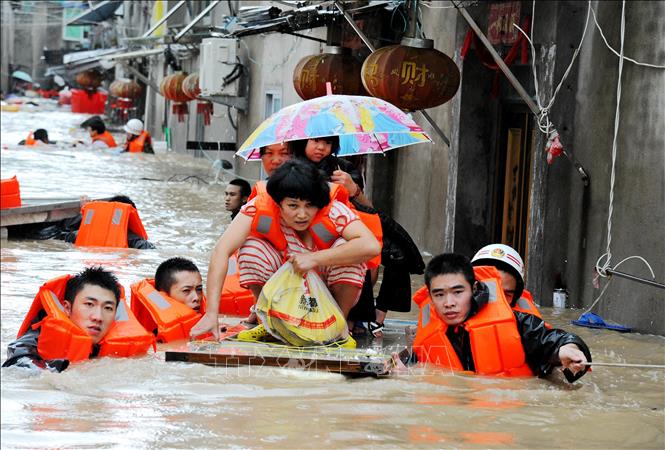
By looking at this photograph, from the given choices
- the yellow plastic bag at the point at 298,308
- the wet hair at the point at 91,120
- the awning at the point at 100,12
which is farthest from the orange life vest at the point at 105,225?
the awning at the point at 100,12

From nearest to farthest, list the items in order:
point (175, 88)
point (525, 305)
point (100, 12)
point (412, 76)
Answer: point (525, 305), point (412, 76), point (175, 88), point (100, 12)

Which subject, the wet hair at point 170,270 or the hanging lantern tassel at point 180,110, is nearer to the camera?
the wet hair at point 170,270

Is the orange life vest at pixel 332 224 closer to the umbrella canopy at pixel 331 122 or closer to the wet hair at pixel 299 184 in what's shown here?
the wet hair at pixel 299 184

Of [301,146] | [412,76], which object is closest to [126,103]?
[412,76]

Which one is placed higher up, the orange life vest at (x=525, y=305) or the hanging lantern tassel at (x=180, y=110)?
the hanging lantern tassel at (x=180, y=110)

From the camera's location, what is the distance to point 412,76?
11055mm

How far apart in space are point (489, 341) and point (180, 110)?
24585mm

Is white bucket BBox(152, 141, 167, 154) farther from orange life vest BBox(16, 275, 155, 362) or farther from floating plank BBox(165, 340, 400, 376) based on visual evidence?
floating plank BBox(165, 340, 400, 376)

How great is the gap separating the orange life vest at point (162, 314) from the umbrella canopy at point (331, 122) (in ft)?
3.60

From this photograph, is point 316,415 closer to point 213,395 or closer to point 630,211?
point 213,395

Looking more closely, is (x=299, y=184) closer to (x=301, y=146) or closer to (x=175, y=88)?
(x=301, y=146)

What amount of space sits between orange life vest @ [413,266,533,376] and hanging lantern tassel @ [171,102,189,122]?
24.1 metres

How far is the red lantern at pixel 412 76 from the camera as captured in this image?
11039 millimetres

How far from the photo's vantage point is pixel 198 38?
26.4 meters
